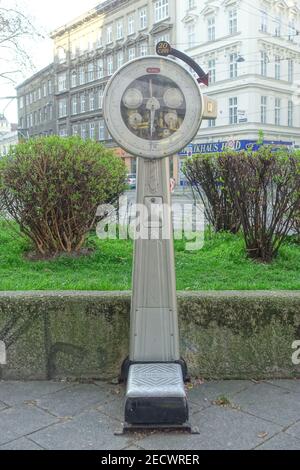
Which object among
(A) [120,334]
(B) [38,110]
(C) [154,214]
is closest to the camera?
(C) [154,214]

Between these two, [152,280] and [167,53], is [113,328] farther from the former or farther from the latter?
[167,53]

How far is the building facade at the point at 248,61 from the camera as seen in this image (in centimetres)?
3509

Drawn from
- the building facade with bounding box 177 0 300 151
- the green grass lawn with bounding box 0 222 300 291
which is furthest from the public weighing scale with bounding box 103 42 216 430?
the building facade with bounding box 177 0 300 151

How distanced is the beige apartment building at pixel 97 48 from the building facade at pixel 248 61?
414 cm

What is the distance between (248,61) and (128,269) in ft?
109

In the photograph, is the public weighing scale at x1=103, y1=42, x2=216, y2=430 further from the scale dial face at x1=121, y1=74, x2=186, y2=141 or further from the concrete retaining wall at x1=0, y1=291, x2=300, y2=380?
the concrete retaining wall at x1=0, y1=291, x2=300, y2=380

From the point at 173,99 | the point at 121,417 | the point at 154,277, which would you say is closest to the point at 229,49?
the point at 173,99

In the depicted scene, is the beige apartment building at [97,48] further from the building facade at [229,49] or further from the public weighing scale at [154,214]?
the public weighing scale at [154,214]

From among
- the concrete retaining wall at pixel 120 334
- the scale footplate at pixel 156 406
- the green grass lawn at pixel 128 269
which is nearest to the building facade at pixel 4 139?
the green grass lawn at pixel 128 269

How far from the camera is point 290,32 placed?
37344 mm

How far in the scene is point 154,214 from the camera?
10.3ft

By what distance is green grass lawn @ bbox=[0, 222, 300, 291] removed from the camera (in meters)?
4.25

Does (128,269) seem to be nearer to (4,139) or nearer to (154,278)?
(154,278)

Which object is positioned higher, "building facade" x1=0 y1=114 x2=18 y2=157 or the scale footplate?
"building facade" x1=0 y1=114 x2=18 y2=157
